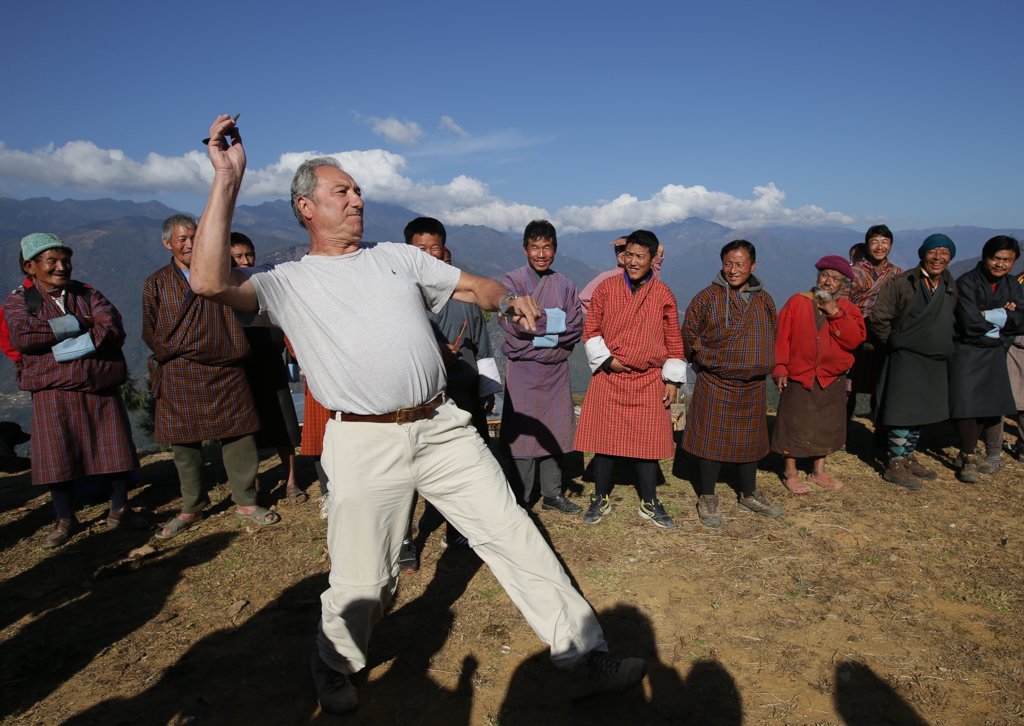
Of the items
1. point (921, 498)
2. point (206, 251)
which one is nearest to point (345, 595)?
point (206, 251)

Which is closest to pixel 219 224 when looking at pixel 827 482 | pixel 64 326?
pixel 64 326

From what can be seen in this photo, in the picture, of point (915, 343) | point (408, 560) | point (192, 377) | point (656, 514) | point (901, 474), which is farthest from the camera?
point (901, 474)

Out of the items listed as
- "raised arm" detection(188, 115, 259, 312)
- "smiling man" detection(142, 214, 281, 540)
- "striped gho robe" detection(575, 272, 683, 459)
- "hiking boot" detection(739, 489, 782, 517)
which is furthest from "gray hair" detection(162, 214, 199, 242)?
"hiking boot" detection(739, 489, 782, 517)

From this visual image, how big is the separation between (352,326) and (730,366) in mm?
2831

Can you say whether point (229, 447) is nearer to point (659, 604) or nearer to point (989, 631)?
point (659, 604)

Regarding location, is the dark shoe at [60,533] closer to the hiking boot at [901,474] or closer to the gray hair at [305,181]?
the gray hair at [305,181]

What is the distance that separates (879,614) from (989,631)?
475mm

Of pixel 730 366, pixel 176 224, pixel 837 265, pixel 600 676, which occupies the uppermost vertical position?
pixel 176 224

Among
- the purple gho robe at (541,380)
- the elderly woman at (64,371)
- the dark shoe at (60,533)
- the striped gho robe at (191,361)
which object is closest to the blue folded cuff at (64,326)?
the elderly woman at (64,371)

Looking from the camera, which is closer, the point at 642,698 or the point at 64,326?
the point at 642,698

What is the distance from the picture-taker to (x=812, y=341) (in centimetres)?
427

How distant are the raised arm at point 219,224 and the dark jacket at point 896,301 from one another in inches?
191

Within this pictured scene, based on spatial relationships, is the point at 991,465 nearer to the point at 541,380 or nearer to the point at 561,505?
the point at 561,505

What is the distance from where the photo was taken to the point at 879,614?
9.55ft
